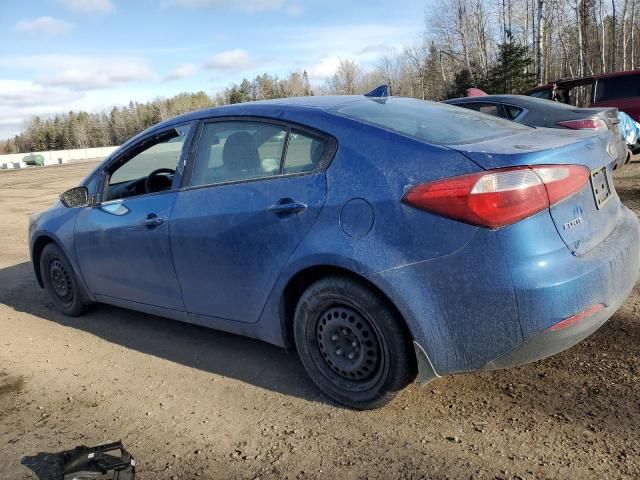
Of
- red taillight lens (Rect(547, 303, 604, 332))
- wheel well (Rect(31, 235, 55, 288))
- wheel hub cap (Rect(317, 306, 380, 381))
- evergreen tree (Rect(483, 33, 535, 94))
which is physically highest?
evergreen tree (Rect(483, 33, 535, 94))

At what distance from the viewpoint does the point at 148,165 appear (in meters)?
4.27

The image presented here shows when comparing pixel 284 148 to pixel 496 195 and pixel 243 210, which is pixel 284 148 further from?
pixel 496 195

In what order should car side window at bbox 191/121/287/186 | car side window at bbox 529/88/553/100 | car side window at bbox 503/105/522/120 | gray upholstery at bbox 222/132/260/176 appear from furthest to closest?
car side window at bbox 529/88/553/100, car side window at bbox 503/105/522/120, gray upholstery at bbox 222/132/260/176, car side window at bbox 191/121/287/186

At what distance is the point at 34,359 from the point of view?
4066 millimetres

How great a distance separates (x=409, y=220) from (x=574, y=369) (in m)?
1.46

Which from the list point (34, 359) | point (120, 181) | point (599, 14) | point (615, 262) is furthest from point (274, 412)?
point (599, 14)

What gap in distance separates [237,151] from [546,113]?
5863mm

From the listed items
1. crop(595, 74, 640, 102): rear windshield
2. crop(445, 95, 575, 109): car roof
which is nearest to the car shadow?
crop(445, 95, 575, 109): car roof

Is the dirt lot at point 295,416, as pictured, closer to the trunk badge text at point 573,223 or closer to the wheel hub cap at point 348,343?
the wheel hub cap at point 348,343

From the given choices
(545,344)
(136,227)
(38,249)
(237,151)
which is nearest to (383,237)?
(545,344)

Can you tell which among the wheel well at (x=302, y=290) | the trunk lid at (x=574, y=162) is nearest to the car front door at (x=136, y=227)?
the wheel well at (x=302, y=290)

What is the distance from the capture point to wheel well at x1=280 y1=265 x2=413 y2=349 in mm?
2645

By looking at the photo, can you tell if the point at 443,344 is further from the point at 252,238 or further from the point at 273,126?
the point at 273,126

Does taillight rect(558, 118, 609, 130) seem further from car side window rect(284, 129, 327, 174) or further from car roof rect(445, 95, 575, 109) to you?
car side window rect(284, 129, 327, 174)
